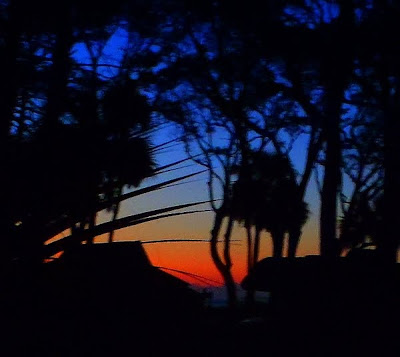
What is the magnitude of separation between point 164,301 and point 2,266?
220 centimetres

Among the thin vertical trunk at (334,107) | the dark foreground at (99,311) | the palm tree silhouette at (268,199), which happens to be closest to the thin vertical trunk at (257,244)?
the palm tree silhouette at (268,199)

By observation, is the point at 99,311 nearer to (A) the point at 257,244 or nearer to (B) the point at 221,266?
(B) the point at 221,266

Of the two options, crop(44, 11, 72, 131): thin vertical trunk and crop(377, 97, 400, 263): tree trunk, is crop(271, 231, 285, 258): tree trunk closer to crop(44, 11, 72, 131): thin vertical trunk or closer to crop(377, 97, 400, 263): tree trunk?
crop(377, 97, 400, 263): tree trunk

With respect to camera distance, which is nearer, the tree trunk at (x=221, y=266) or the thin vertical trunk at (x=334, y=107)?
the thin vertical trunk at (x=334, y=107)

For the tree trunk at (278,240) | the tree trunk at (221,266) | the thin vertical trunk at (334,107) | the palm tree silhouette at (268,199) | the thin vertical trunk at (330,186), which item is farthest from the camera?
the tree trunk at (278,240)

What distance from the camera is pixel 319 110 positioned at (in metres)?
17.3

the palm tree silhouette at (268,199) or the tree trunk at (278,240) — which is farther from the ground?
the palm tree silhouette at (268,199)

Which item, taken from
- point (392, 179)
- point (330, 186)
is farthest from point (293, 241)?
point (392, 179)

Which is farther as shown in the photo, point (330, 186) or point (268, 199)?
point (268, 199)

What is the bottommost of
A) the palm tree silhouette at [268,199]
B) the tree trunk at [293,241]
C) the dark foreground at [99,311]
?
the dark foreground at [99,311]

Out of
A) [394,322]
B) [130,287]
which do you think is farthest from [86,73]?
[394,322]

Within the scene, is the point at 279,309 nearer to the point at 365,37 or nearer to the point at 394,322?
the point at 394,322

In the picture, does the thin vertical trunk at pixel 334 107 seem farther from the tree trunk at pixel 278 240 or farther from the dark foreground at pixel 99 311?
the tree trunk at pixel 278 240

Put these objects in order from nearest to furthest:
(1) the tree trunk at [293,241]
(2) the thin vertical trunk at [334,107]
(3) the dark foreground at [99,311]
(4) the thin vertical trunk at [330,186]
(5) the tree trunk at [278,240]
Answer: (3) the dark foreground at [99,311], (4) the thin vertical trunk at [330,186], (2) the thin vertical trunk at [334,107], (1) the tree trunk at [293,241], (5) the tree trunk at [278,240]
